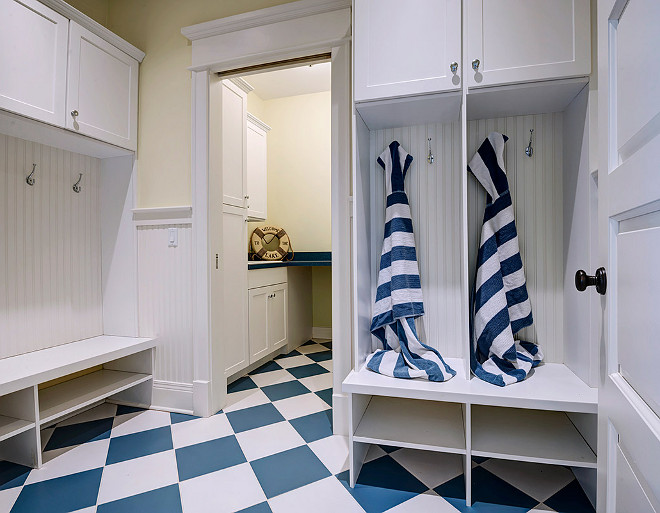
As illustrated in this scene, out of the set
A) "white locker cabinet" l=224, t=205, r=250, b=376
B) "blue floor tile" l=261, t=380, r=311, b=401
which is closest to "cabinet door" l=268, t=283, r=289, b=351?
"white locker cabinet" l=224, t=205, r=250, b=376

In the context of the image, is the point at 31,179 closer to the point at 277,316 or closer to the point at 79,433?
the point at 79,433

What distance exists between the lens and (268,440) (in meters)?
1.98

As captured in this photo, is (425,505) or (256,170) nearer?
(425,505)

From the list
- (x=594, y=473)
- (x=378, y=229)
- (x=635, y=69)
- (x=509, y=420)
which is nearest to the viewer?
(x=635, y=69)

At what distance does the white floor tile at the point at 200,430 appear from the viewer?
199cm

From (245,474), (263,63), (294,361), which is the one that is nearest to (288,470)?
(245,474)

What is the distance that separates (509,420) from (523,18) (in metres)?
1.61

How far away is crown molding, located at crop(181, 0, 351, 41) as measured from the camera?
6.59ft

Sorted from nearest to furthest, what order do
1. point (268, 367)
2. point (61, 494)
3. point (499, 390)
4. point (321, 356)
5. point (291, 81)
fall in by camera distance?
point (499, 390) → point (61, 494) → point (268, 367) → point (321, 356) → point (291, 81)

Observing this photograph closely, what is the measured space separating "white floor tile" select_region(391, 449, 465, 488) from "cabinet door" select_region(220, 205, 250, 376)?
129cm

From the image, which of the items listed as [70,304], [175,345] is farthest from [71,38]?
[175,345]

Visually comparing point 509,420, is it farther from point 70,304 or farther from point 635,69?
point 70,304

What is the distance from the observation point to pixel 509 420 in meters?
1.69

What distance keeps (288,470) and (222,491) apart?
287mm
